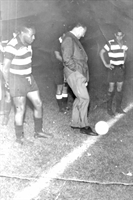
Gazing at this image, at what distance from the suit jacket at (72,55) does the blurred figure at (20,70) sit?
0.72 m

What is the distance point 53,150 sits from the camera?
6.18m

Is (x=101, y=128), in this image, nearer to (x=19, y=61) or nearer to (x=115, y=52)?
(x=115, y=52)

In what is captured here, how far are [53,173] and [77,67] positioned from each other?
7.36 ft

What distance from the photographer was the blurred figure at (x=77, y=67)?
6404 mm

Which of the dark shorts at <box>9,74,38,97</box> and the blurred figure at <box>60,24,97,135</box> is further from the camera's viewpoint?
the blurred figure at <box>60,24,97,135</box>

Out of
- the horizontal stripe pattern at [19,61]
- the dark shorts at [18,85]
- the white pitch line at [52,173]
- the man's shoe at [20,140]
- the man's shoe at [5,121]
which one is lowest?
the white pitch line at [52,173]

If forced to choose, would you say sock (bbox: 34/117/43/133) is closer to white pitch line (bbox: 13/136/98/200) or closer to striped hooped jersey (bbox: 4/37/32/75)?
white pitch line (bbox: 13/136/98/200)

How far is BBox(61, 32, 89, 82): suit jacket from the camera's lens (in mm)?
6379

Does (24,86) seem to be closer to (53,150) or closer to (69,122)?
(53,150)

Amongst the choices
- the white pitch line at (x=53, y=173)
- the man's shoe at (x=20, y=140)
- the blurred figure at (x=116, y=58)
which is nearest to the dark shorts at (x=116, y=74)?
the blurred figure at (x=116, y=58)

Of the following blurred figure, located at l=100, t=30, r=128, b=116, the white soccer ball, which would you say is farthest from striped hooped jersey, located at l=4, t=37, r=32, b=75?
blurred figure, located at l=100, t=30, r=128, b=116

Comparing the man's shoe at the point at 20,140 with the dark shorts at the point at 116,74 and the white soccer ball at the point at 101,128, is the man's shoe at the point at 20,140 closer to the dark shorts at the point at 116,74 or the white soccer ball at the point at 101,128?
the white soccer ball at the point at 101,128

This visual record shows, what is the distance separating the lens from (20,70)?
6.00 meters

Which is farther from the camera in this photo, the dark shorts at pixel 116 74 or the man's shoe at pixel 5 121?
the dark shorts at pixel 116 74
